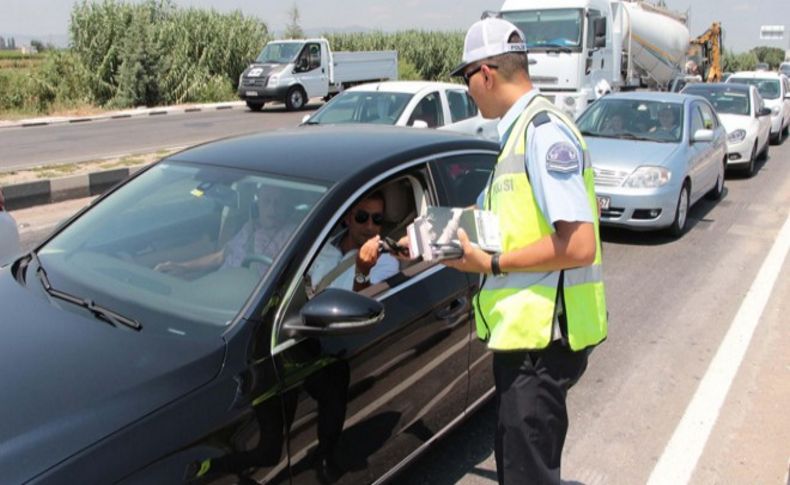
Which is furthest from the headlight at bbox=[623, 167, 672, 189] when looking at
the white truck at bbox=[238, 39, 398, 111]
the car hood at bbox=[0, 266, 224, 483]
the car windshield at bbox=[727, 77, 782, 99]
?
the white truck at bbox=[238, 39, 398, 111]

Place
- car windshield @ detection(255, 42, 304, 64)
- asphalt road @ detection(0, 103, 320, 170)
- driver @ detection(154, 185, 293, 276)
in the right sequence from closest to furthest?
driver @ detection(154, 185, 293, 276) < asphalt road @ detection(0, 103, 320, 170) < car windshield @ detection(255, 42, 304, 64)

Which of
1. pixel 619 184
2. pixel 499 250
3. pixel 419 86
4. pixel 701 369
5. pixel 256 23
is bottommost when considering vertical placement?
pixel 701 369

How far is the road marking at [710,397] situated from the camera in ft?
10.8

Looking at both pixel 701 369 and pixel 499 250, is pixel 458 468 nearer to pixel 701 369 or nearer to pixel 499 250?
pixel 499 250

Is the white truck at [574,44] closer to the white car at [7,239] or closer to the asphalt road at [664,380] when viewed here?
the asphalt road at [664,380]

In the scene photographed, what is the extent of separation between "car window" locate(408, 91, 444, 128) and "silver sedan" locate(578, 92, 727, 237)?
78.4 inches

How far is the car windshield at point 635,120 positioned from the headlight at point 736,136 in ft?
13.0

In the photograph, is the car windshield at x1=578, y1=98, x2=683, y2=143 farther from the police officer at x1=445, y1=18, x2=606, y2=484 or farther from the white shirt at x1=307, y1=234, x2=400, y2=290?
the police officer at x1=445, y1=18, x2=606, y2=484

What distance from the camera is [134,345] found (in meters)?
2.09

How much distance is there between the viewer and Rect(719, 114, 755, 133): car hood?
1189 cm

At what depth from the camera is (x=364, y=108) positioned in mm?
9484

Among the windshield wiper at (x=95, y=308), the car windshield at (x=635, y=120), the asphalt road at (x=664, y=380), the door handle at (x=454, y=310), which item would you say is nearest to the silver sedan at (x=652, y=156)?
the car windshield at (x=635, y=120)

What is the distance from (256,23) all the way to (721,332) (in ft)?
98.7

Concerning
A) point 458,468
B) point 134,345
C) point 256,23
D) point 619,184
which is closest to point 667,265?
point 619,184
